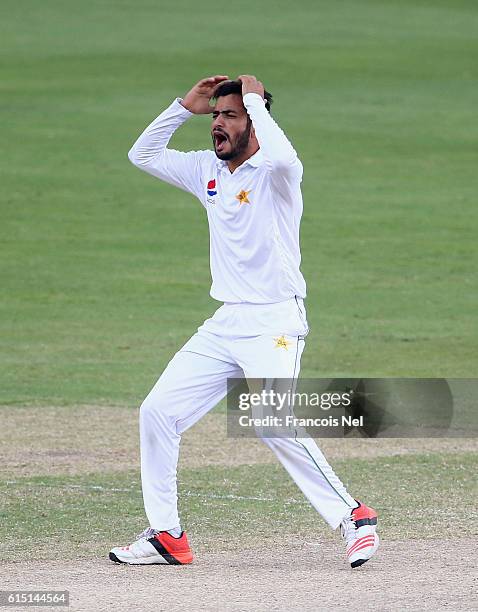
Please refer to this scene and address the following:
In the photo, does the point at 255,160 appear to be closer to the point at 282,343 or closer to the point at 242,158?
the point at 242,158

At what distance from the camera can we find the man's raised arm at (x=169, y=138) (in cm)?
842

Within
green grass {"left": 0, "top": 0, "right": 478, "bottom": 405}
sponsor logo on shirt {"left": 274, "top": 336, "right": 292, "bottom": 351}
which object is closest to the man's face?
sponsor logo on shirt {"left": 274, "top": 336, "right": 292, "bottom": 351}

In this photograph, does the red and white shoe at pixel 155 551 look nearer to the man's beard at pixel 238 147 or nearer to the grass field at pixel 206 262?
the grass field at pixel 206 262

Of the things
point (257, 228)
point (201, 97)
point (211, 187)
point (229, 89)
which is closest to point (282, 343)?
point (257, 228)

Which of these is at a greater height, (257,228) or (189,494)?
(257,228)

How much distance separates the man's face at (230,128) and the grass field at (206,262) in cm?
227

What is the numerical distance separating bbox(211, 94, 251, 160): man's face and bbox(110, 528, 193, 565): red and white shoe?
2094 millimetres

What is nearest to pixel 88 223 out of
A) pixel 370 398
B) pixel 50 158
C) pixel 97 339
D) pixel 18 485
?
pixel 50 158

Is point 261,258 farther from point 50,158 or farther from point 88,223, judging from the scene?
point 50,158

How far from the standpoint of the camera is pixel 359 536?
770 centimetres

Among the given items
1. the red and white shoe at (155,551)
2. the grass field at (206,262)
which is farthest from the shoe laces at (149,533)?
the grass field at (206,262)

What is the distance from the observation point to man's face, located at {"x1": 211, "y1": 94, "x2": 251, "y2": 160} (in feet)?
26.1

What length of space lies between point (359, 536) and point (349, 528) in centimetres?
7

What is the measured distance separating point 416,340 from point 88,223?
8.77 meters
